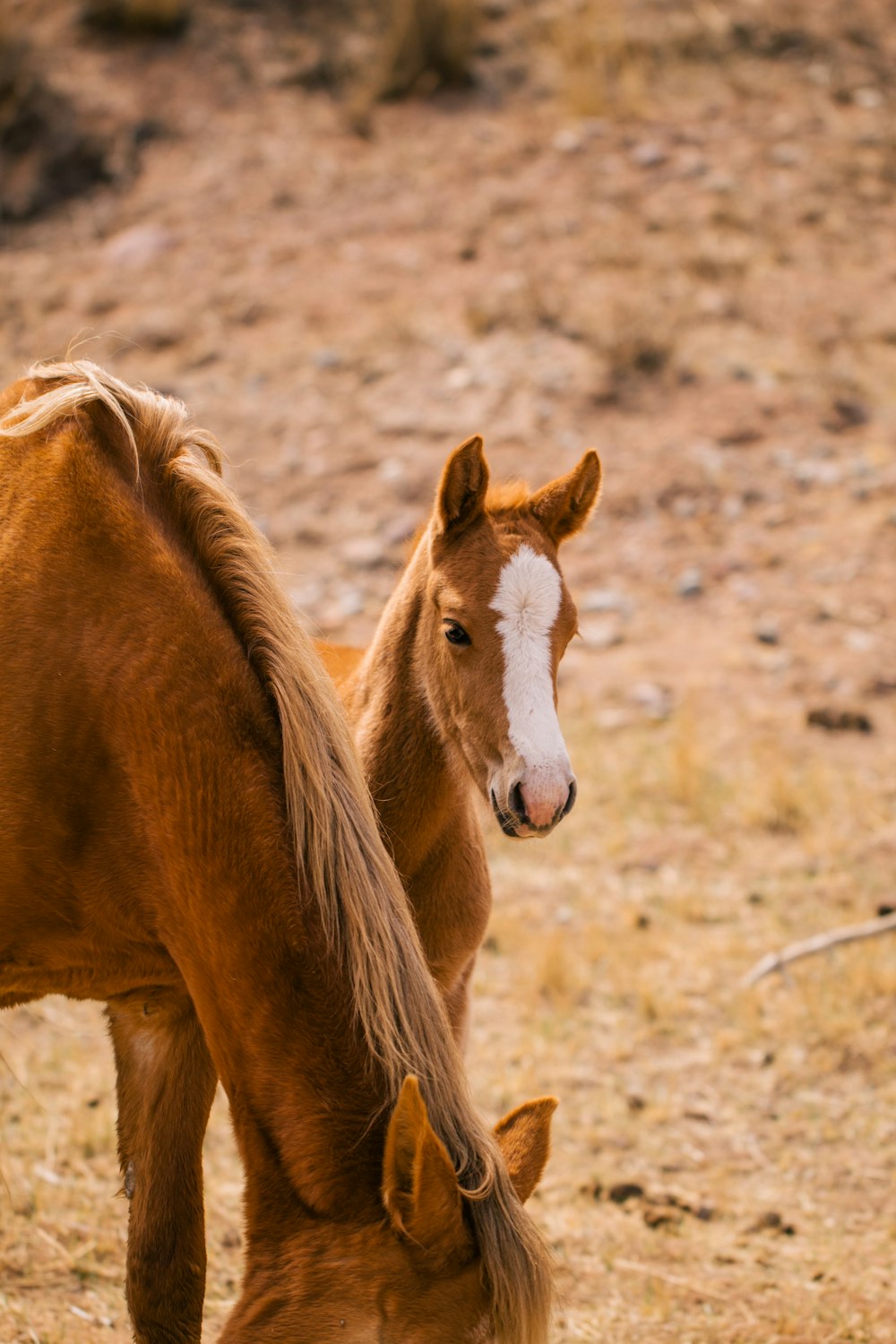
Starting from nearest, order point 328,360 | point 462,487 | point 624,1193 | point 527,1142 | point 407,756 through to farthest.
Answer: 1. point 527,1142
2. point 462,487
3. point 407,756
4. point 624,1193
5. point 328,360

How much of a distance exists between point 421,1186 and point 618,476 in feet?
22.7

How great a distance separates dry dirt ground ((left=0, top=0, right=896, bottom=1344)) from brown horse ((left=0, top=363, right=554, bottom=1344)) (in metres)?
0.53

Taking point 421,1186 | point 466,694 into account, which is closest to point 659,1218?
point 466,694

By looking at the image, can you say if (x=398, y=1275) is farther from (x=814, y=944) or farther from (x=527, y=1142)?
(x=814, y=944)

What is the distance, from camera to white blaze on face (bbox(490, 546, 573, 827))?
2756 millimetres

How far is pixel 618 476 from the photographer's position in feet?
27.1

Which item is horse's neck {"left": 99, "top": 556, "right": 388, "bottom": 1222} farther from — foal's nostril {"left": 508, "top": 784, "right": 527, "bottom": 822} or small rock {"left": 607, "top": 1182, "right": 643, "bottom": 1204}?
small rock {"left": 607, "top": 1182, "right": 643, "bottom": 1204}

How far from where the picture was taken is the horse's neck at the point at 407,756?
326cm

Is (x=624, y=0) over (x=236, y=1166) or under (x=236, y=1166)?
over

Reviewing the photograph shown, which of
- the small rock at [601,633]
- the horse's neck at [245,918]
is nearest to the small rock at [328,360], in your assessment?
the small rock at [601,633]

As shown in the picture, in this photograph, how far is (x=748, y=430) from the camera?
8430mm

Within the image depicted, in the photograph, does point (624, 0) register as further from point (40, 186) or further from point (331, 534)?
point (331, 534)

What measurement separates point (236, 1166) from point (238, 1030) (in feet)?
6.68

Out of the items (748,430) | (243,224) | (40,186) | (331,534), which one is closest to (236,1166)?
(331,534)
